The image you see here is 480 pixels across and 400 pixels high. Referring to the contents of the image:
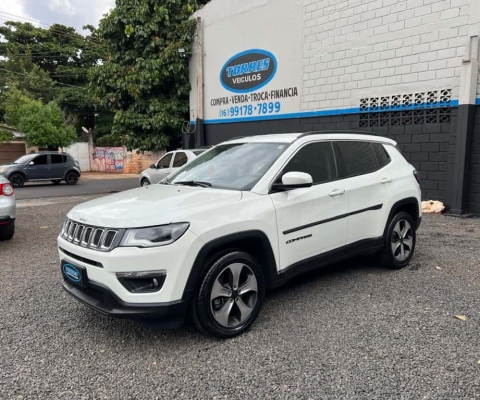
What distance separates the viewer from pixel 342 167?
443 centimetres

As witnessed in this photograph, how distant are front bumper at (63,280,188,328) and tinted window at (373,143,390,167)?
10.3ft

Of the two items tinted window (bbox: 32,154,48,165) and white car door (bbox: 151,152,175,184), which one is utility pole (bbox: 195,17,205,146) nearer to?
white car door (bbox: 151,152,175,184)

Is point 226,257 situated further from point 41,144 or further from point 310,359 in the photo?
point 41,144

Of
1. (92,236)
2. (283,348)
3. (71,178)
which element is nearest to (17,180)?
(71,178)

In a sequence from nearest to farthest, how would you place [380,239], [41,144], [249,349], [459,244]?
1. [249,349]
2. [380,239]
3. [459,244]
4. [41,144]

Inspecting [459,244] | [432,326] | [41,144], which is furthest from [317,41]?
[41,144]

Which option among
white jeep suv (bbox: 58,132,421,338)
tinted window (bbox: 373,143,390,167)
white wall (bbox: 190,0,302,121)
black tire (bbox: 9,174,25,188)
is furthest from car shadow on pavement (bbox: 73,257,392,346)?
black tire (bbox: 9,174,25,188)

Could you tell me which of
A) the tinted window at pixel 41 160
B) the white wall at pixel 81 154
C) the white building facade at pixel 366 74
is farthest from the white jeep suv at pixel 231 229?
the white wall at pixel 81 154

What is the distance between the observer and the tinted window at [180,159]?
1218 centimetres

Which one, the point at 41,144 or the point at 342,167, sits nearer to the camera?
the point at 342,167

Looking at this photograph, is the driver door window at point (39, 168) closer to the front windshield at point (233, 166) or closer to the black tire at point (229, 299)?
the front windshield at point (233, 166)

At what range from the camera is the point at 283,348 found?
3205 mm

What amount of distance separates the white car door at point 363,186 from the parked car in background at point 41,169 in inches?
691

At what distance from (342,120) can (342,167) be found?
705 cm
